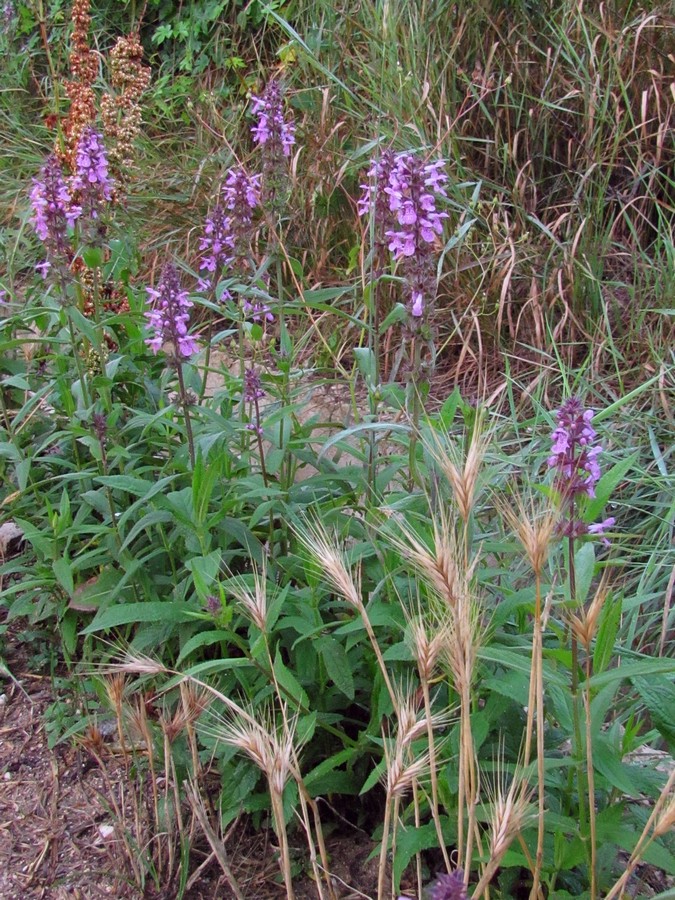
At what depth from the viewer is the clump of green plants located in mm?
1489

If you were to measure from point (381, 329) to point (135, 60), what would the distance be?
1951mm

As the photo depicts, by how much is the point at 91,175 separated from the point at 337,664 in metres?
1.57

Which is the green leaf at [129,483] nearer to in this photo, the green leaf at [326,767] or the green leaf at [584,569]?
the green leaf at [326,767]

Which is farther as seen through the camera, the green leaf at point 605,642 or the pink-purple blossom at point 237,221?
the pink-purple blossom at point 237,221

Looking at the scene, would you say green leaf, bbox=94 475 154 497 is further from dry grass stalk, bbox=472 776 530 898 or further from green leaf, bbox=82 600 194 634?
dry grass stalk, bbox=472 776 530 898

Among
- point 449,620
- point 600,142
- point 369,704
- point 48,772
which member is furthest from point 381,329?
point 600,142

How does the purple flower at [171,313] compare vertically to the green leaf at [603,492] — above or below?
above

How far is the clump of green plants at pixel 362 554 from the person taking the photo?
4.89 feet

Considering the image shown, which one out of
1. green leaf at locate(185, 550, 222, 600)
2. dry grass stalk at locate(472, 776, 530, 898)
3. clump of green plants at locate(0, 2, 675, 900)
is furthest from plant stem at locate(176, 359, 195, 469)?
dry grass stalk at locate(472, 776, 530, 898)

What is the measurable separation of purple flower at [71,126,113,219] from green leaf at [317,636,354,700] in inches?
56.2

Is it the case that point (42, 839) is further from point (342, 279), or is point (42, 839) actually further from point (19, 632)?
point (342, 279)

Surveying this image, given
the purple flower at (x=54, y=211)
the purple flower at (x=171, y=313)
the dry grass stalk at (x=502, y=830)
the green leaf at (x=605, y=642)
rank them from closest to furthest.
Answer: the dry grass stalk at (x=502, y=830) < the green leaf at (x=605, y=642) < the purple flower at (x=171, y=313) < the purple flower at (x=54, y=211)

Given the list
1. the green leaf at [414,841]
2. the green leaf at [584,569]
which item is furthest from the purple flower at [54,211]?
the green leaf at [414,841]

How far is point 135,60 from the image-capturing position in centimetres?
355
